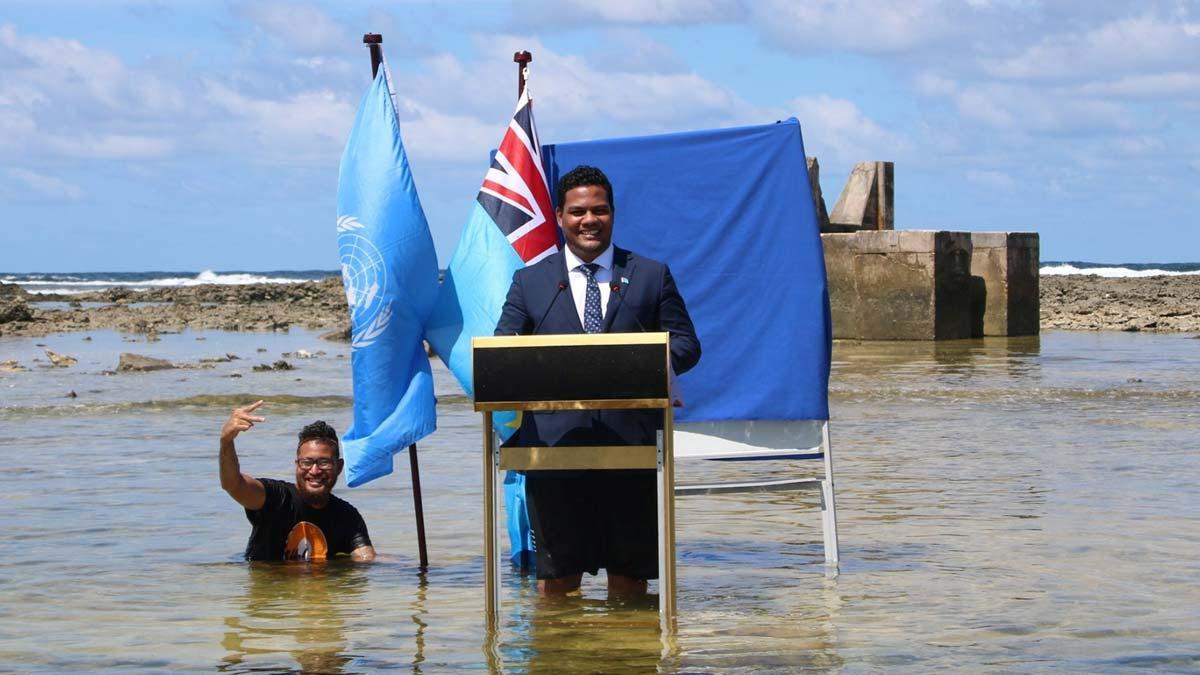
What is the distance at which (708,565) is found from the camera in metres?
7.68

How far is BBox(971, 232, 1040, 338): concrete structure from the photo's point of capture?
997 inches

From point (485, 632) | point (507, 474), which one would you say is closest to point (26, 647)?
point (485, 632)

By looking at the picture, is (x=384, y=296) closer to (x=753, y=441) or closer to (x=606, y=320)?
(x=606, y=320)

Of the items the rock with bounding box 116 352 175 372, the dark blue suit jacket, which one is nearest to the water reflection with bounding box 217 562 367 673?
the dark blue suit jacket

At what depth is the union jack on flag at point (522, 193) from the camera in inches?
267

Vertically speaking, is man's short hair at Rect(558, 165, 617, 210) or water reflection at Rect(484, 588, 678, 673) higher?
man's short hair at Rect(558, 165, 617, 210)

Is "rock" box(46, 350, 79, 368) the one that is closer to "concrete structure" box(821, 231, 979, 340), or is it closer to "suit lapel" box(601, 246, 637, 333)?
"concrete structure" box(821, 231, 979, 340)

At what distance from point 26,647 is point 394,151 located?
238cm

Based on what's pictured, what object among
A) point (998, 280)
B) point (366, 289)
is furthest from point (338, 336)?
point (366, 289)

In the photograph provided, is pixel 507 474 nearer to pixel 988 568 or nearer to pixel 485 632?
Result: pixel 485 632

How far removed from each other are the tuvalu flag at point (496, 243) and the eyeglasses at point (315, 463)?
91cm

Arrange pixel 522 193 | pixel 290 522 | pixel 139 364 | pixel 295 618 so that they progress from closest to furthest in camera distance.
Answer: pixel 295 618
pixel 522 193
pixel 290 522
pixel 139 364

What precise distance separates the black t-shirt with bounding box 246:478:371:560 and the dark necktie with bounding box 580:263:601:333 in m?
2.21

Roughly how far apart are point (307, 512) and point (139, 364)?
13.8m
